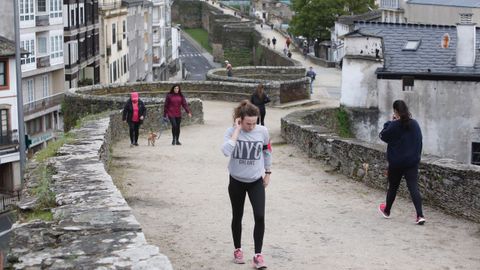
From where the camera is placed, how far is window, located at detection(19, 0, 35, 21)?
50894 millimetres

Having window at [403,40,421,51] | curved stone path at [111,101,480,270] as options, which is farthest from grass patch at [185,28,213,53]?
curved stone path at [111,101,480,270]

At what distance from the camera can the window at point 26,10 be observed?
50.9 metres

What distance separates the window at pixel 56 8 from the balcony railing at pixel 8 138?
1006 centimetres

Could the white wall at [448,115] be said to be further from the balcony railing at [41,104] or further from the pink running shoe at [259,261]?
the balcony railing at [41,104]

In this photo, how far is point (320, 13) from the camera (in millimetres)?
79438

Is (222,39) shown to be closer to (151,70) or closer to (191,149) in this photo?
(151,70)

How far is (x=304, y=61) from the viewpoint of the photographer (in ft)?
222

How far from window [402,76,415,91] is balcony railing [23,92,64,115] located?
92.6ft

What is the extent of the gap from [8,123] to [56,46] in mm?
9336

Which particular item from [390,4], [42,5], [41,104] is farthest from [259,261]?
[390,4]

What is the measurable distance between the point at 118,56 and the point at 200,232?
5994 cm

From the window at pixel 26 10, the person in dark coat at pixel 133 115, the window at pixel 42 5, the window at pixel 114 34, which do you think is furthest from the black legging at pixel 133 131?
the window at pixel 114 34

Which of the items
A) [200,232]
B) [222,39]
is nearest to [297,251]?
[200,232]

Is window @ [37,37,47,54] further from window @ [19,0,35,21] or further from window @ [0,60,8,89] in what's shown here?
window @ [0,60,8,89]
